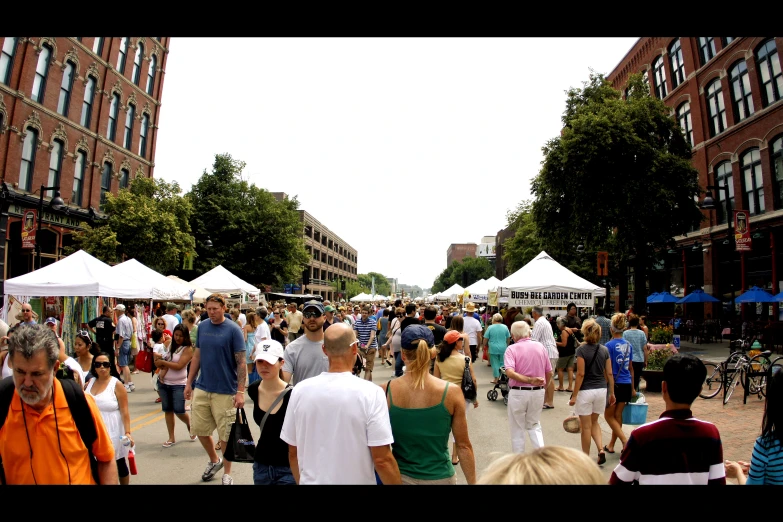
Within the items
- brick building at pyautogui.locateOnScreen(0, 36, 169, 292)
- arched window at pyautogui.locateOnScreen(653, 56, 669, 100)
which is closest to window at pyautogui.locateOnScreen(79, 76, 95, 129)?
brick building at pyautogui.locateOnScreen(0, 36, 169, 292)

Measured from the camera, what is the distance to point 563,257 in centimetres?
4150

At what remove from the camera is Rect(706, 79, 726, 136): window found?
1126 inches

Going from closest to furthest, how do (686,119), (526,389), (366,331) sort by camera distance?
(526,389)
(366,331)
(686,119)

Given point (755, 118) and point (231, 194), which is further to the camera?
point (231, 194)

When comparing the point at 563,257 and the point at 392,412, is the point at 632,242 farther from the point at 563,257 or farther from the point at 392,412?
the point at 392,412

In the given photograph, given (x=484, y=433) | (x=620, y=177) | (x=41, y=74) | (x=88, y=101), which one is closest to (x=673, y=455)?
(x=484, y=433)

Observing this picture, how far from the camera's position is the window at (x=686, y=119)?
3166 centimetres

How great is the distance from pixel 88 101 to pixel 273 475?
3134 cm

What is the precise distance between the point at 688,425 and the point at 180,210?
28.3 meters

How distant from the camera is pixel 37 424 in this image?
2643 mm

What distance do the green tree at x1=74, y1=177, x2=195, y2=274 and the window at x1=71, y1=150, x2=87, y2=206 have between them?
265 centimetres

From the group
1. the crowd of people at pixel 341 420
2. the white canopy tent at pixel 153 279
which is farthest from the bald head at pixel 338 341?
the white canopy tent at pixel 153 279

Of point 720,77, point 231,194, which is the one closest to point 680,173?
point 720,77

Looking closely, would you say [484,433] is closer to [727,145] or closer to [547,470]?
[547,470]
